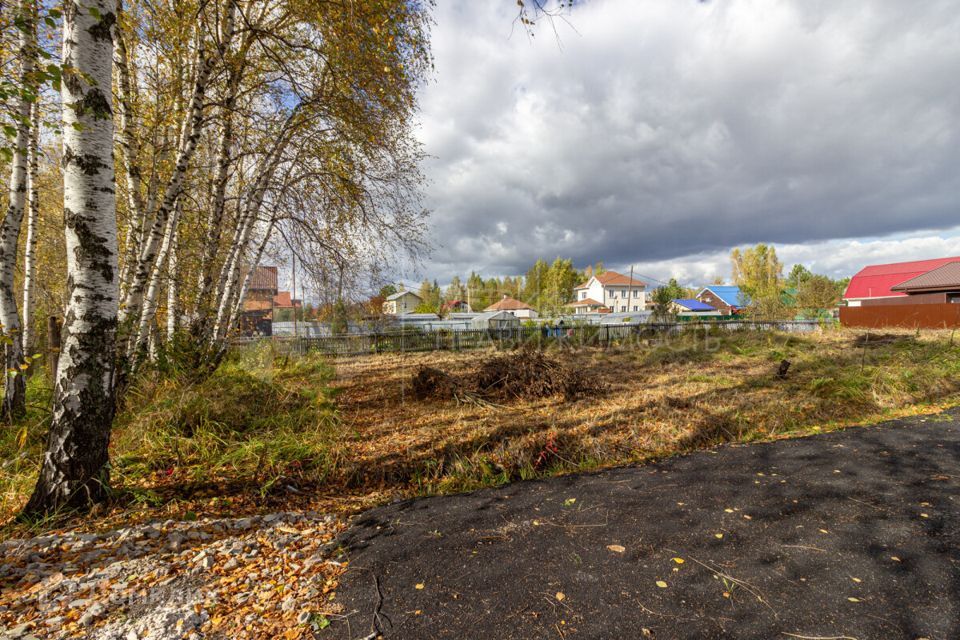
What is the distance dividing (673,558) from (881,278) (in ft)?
151

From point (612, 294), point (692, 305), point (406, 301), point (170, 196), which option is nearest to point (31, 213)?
point (170, 196)

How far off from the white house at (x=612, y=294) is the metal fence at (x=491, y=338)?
1368 inches

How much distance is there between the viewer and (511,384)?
741 centimetres

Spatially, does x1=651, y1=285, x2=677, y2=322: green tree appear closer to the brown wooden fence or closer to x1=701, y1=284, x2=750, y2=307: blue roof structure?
the brown wooden fence

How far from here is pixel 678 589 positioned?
220 centimetres

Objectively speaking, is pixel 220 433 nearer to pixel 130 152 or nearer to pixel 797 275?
pixel 130 152

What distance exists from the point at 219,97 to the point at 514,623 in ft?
25.8

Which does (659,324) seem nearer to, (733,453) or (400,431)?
(733,453)

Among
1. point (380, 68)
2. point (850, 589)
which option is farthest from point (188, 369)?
point (850, 589)

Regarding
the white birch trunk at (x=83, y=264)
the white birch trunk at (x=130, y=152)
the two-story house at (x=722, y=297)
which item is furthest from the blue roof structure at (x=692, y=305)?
the white birch trunk at (x=83, y=264)

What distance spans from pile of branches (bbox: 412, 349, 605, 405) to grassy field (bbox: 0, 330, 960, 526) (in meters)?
0.20

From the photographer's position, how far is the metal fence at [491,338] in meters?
14.9

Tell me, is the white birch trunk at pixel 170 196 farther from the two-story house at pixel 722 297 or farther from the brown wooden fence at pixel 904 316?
the two-story house at pixel 722 297

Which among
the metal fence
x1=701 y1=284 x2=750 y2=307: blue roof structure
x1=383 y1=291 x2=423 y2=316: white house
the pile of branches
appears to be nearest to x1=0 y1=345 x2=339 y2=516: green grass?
the pile of branches
